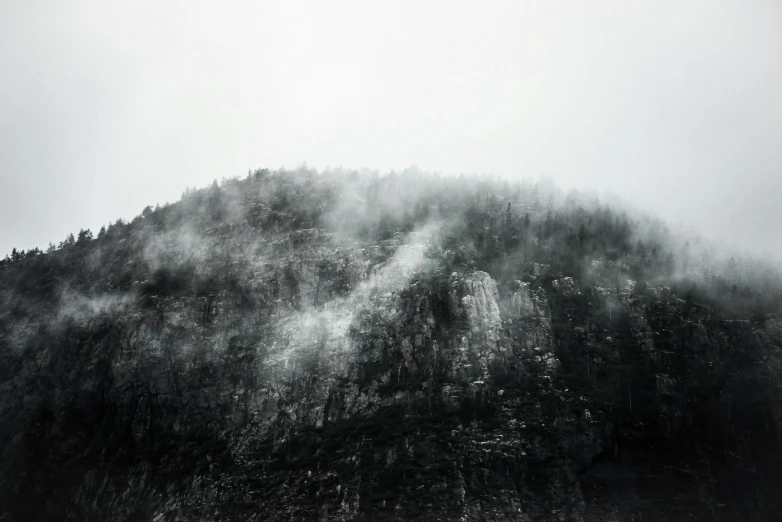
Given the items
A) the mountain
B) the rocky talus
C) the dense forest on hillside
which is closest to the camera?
the rocky talus

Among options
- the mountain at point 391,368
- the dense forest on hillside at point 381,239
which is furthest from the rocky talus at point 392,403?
the dense forest on hillside at point 381,239

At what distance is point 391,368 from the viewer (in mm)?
105688

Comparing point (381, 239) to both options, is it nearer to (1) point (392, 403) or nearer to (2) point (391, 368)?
(2) point (391, 368)

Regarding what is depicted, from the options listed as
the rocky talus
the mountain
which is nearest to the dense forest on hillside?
the mountain

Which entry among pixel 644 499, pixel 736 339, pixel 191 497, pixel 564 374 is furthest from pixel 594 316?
pixel 191 497

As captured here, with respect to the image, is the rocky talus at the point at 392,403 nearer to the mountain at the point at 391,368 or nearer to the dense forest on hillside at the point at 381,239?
the mountain at the point at 391,368

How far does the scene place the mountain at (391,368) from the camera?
306 ft

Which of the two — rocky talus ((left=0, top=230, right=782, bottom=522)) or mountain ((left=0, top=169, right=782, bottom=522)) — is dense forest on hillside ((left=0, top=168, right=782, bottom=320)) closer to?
mountain ((left=0, top=169, right=782, bottom=522))

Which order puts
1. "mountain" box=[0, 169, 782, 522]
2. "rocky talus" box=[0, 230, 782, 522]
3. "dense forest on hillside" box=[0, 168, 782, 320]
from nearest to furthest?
"rocky talus" box=[0, 230, 782, 522]
"mountain" box=[0, 169, 782, 522]
"dense forest on hillside" box=[0, 168, 782, 320]

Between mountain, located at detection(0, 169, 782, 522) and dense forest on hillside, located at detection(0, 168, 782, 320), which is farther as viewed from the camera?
dense forest on hillside, located at detection(0, 168, 782, 320)

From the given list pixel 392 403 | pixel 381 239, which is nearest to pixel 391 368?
pixel 392 403

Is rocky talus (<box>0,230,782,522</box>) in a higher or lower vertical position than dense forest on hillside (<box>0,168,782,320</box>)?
lower

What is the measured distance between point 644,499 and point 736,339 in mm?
34944

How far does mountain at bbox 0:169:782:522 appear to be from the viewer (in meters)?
93.4
